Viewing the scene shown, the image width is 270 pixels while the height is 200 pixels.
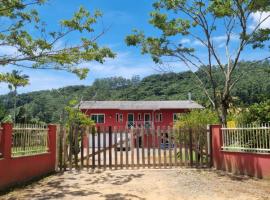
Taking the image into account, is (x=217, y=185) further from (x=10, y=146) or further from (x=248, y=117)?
(x=10, y=146)

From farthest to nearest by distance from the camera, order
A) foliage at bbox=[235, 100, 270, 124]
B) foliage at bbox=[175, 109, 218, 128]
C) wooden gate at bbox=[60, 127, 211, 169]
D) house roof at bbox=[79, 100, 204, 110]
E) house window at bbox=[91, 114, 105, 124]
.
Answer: house window at bbox=[91, 114, 105, 124] < house roof at bbox=[79, 100, 204, 110] < foliage at bbox=[175, 109, 218, 128] < wooden gate at bbox=[60, 127, 211, 169] < foliage at bbox=[235, 100, 270, 124]

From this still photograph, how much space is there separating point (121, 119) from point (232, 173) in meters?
31.3

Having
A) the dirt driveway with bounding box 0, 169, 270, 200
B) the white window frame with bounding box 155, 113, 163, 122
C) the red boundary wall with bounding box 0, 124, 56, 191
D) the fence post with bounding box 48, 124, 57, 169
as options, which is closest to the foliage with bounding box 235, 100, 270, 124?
the dirt driveway with bounding box 0, 169, 270, 200

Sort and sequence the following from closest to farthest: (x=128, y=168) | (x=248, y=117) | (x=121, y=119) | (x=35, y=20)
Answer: (x=35, y=20)
(x=248, y=117)
(x=128, y=168)
(x=121, y=119)

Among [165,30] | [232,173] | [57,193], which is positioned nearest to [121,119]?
[165,30]

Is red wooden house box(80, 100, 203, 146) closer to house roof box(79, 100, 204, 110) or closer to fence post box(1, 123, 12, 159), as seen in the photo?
house roof box(79, 100, 204, 110)

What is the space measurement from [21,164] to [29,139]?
3.41 feet

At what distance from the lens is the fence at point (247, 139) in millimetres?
11781

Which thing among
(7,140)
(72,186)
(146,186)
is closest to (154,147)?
(146,186)

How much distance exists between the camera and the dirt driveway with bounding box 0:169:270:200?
Result: 9406mm

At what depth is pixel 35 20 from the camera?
38.5 ft

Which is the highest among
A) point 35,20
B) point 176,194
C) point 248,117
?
point 35,20

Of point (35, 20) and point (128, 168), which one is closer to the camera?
point (35, 20)

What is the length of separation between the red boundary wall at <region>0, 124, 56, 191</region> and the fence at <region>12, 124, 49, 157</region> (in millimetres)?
197
